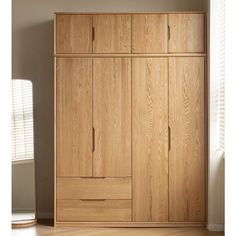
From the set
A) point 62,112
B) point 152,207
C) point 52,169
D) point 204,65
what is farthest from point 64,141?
point 204,65

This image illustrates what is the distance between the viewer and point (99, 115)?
471 cm

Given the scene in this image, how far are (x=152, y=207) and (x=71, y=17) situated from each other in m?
1.99

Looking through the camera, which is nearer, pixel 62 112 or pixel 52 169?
pixel 62 112

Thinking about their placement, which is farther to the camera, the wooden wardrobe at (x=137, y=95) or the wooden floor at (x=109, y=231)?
the wooden wardrobe at (x=137, y=95)

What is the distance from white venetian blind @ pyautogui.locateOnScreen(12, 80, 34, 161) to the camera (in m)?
4.85

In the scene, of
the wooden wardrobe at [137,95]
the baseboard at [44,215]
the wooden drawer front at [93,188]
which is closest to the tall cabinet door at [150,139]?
the wooden wardrobe at [137,95]

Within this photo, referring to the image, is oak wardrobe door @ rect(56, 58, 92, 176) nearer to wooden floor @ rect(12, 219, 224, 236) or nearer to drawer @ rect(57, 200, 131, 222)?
drawer @ rect(57, 200, 131, 222)

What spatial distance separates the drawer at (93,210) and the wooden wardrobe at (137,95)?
41 millimetres

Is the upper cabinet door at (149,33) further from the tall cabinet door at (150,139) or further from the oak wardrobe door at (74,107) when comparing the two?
the oak wardrobe door at (74,107)

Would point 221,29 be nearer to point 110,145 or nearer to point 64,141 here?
point 110,145

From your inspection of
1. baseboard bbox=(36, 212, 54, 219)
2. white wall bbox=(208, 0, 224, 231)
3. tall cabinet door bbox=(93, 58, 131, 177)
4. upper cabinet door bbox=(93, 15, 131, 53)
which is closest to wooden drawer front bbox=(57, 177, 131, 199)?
tall cabinet door bbox=(93, 58, 131, 177)

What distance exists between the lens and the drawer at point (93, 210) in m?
4.72
